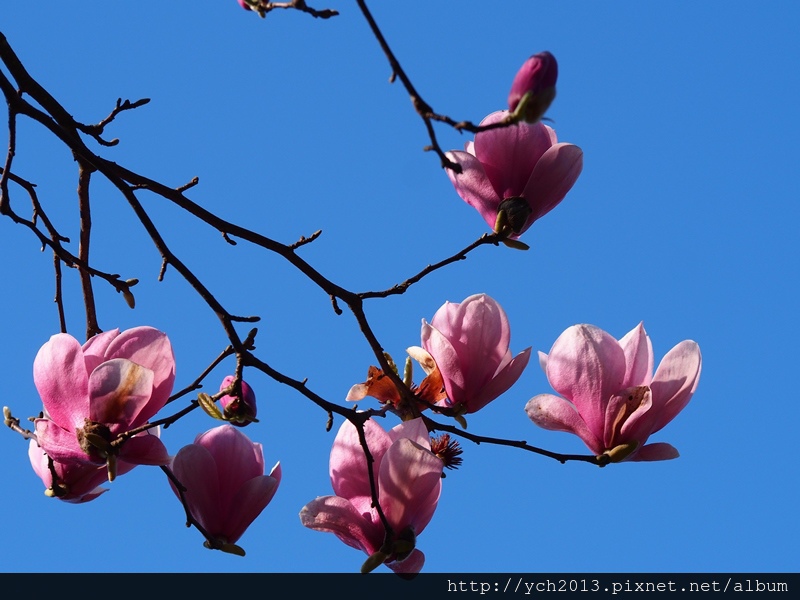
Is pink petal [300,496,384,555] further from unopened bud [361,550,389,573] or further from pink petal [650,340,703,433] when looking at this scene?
pink petal [650,340,703,433]

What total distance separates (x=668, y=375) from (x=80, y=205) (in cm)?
91

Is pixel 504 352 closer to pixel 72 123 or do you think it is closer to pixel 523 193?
pixel 523 193

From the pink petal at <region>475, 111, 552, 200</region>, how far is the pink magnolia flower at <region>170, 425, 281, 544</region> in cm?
52

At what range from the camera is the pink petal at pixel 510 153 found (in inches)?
53.5

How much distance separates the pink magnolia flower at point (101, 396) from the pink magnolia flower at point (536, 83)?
527 mm

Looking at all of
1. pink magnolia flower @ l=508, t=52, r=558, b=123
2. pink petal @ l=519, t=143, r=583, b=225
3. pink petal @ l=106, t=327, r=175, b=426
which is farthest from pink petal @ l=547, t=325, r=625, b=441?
pink petal @ l=106, t=327, r=175, b=426

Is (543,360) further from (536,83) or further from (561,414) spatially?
(536,83)

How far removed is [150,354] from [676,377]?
2.20 feet

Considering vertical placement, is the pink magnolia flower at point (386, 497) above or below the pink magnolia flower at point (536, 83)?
below

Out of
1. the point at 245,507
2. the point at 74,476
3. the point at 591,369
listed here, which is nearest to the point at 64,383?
the point at 74,476

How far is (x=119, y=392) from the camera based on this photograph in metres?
1.13

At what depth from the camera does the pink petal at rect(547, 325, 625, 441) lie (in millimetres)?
1222

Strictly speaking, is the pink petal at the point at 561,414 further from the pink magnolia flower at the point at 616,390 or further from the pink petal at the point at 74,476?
the pink petal at the point at 74,476

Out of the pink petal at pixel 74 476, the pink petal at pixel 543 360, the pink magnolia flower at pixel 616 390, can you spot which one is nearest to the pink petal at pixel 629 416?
the pink magnolia flower at pixel 616 390
